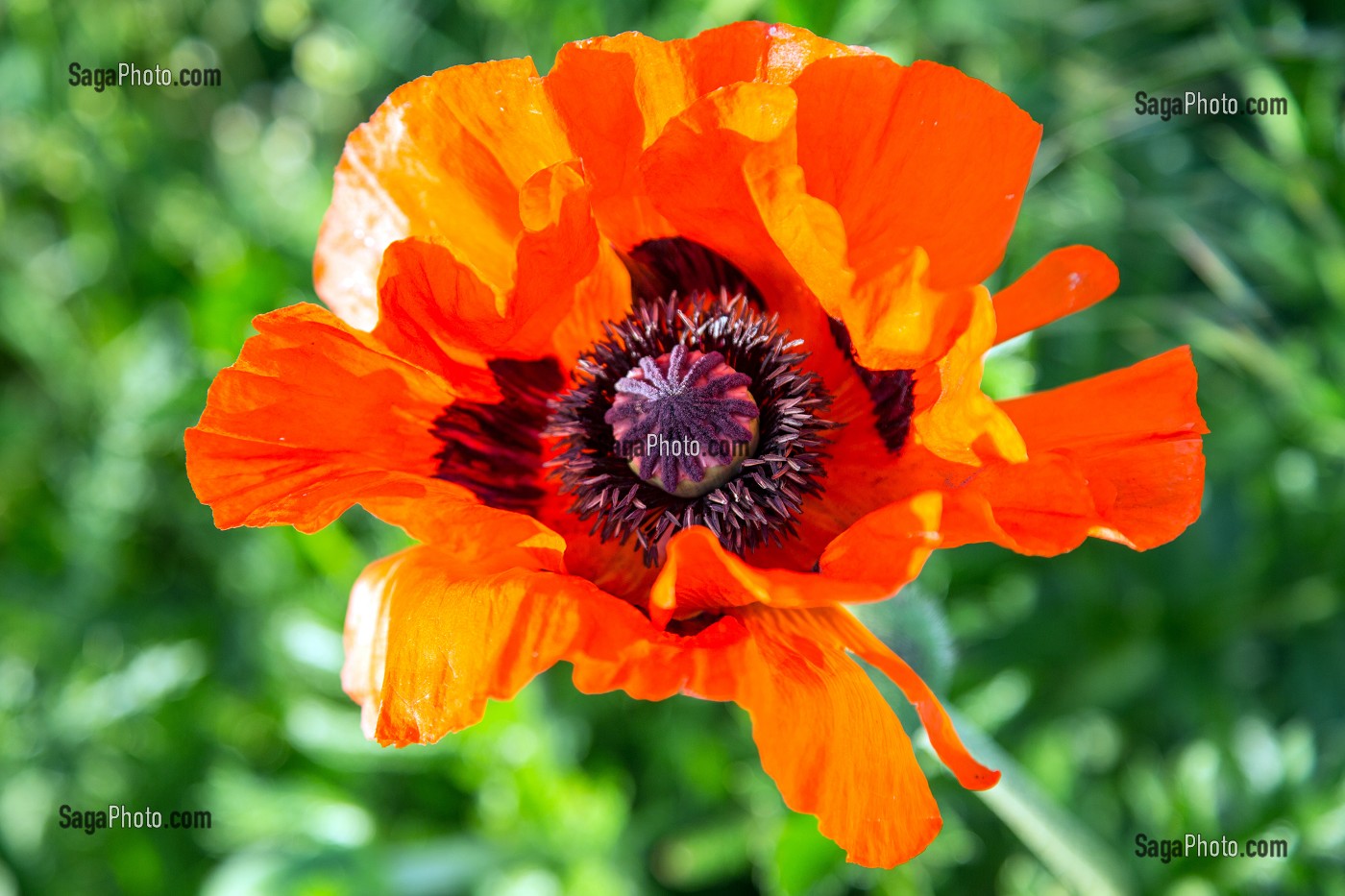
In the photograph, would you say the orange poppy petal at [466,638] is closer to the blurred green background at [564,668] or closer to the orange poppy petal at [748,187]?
the orange poppy petal at [748,187]

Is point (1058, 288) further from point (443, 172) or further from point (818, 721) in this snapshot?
point (443, 172)

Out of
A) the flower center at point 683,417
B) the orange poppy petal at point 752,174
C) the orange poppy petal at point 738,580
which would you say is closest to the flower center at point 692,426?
the flower center at point 683,417

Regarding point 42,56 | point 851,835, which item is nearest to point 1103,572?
point 851,835

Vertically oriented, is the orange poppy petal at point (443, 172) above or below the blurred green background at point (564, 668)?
above

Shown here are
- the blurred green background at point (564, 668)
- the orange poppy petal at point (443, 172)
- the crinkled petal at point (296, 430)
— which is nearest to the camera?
the crinkled petal at point (296, 430)

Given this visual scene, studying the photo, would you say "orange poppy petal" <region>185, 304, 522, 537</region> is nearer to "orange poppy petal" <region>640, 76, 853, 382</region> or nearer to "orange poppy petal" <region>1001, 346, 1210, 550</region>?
"orange poppy petal" <region>640, 76, 853, 382</region>

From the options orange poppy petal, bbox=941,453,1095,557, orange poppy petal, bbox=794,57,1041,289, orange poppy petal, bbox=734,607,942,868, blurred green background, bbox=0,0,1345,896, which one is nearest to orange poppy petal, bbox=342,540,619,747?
orange poppy petal, bbox=734,607,942,868

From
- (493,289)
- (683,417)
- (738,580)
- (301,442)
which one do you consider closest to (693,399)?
(683,417)

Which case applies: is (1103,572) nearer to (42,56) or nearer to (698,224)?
(698,224)
